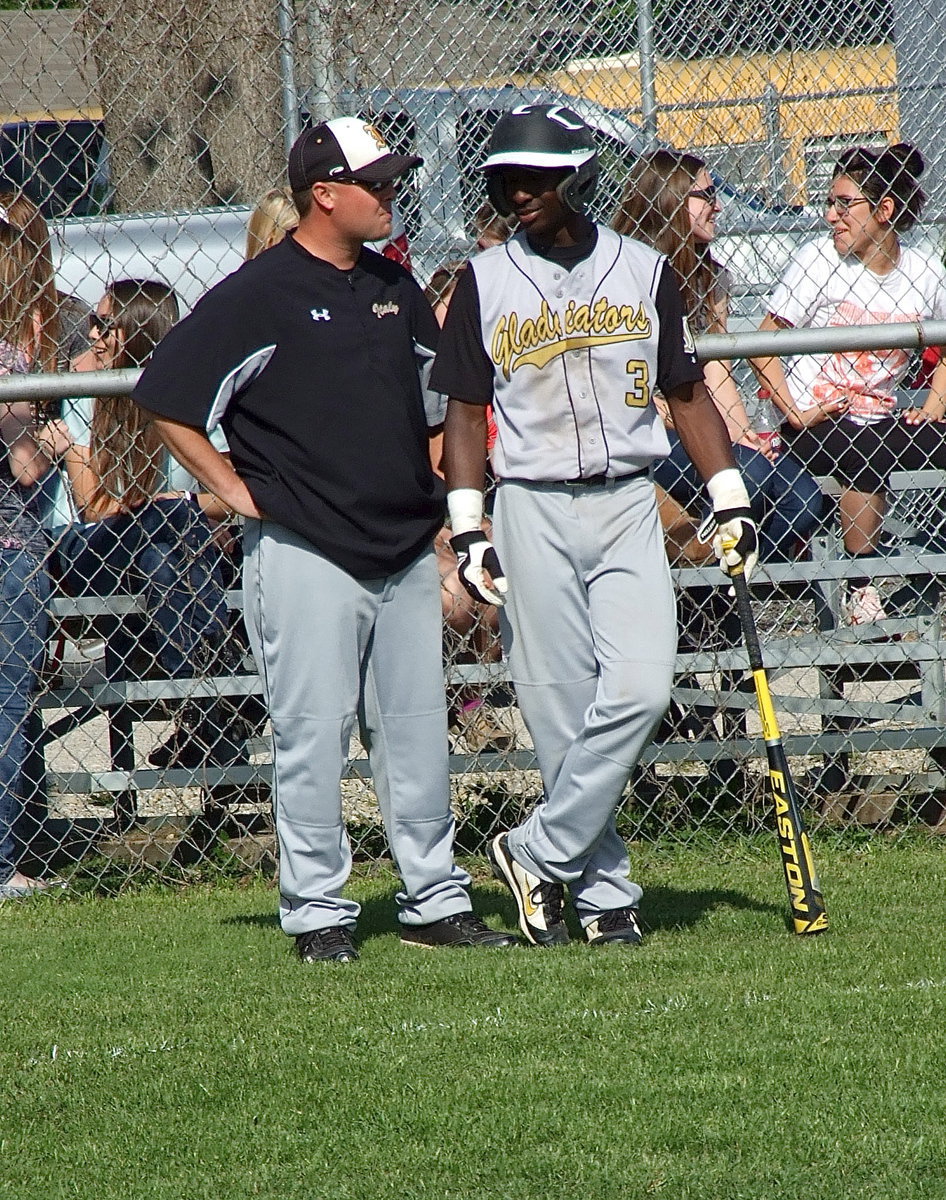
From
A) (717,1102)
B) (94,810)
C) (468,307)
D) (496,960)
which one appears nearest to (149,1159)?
(717,1102)

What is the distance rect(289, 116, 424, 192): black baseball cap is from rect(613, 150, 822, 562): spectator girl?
143 centimetres

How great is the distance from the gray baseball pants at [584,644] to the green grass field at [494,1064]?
350 mm

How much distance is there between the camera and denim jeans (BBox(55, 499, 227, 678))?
530 centimetres

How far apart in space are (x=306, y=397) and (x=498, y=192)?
0.71 metres

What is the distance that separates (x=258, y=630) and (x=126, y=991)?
0.99m

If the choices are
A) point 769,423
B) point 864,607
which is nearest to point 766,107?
point 769,423

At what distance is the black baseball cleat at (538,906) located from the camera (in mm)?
4168

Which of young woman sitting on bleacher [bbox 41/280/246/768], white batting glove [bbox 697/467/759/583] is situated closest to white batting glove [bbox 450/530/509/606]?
white batting glove [bbox 697/467/759/583]

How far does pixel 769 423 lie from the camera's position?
5957 mm

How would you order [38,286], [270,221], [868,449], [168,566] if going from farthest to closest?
[868,449] < [168,566] < [38,286] < [270,221]

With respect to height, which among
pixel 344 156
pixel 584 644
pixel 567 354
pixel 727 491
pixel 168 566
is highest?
pixel 344 156

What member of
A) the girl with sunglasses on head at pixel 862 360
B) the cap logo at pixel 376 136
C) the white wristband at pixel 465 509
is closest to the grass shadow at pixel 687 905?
the white wristband at pixel 465 509

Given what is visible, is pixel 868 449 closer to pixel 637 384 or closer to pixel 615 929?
pixel 637 384

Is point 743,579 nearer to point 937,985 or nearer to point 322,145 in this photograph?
point 937,985
